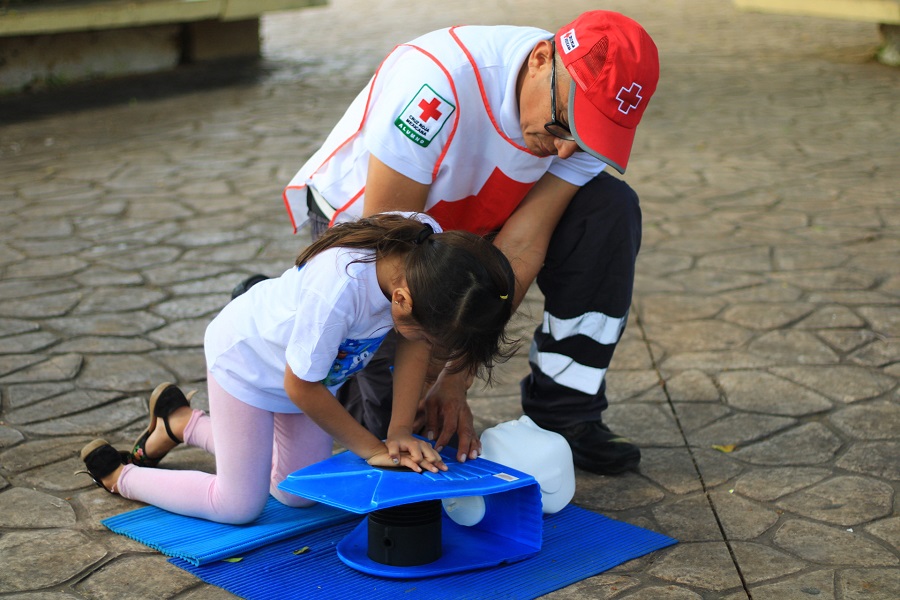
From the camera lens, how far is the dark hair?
2.06 metres

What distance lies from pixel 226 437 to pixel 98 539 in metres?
0.37

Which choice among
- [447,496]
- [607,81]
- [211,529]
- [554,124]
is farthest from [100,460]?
[607,81]

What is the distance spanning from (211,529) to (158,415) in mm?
422

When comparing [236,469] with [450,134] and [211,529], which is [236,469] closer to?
[211,529]

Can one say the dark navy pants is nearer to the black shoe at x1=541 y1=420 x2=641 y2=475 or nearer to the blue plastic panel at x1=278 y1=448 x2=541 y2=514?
the black shoe at x1=541 y1=420 x2=641 y2=475

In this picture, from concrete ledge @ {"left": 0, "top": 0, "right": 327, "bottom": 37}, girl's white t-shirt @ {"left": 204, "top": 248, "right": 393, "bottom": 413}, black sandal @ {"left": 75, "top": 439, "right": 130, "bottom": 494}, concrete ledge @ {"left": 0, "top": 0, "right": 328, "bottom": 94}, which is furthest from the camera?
concrete ledge @ {"left": 0, "top": 0, "right": 328, "bottom": 94}

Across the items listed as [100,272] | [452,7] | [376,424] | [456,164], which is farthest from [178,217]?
[452,7]

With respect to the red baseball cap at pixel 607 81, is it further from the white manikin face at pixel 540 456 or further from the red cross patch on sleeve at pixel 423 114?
the white manikin face at pixel 540 456

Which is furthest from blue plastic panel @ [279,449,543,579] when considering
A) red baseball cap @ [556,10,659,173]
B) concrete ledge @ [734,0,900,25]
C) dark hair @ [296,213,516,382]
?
concrete ledge @ [734,0,900,25]

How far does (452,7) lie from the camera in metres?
14.0

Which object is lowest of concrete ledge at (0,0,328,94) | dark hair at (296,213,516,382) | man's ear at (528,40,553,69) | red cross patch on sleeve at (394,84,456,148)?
concrete ledge at (0,0,328,94)

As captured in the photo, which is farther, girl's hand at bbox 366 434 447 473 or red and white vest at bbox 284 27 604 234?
red and white vest at bbox 284 27 604 234

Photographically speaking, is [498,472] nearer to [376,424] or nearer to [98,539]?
[376,424]

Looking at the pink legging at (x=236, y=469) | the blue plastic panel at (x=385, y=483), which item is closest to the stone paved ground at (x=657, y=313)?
the pink legging at (x=236, y=469)
